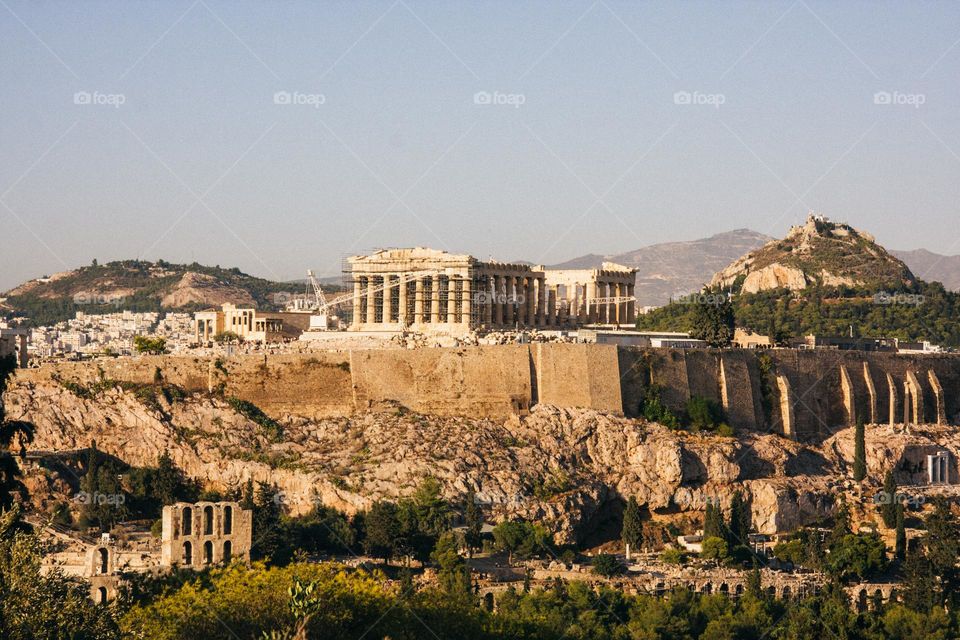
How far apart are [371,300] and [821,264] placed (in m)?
61.2

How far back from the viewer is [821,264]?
507ft

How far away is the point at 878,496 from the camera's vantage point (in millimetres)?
89375

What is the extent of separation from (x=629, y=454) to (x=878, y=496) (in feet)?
39.9

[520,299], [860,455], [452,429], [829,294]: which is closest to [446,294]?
[520,299]

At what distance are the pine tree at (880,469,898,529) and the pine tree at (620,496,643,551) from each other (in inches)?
461

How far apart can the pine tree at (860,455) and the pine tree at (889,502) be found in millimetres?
1202

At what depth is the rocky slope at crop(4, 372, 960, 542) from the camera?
80188 mm

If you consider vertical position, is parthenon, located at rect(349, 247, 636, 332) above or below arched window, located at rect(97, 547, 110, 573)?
above

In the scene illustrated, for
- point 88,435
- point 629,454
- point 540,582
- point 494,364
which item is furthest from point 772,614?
point 88,435

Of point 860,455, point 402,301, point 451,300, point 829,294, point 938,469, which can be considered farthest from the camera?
point 829,294

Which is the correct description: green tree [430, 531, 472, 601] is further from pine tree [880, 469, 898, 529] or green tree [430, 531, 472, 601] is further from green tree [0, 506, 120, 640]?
pine tree [880, 469, 898, 529]
